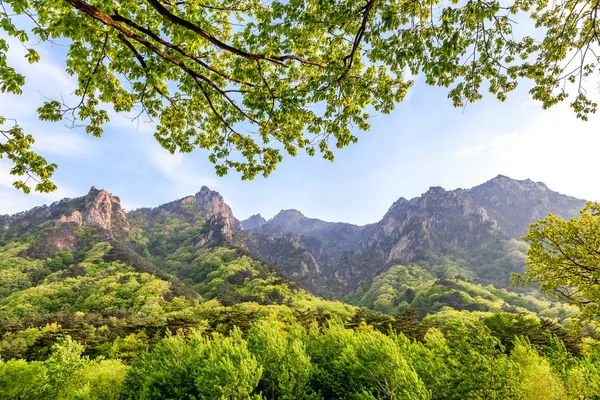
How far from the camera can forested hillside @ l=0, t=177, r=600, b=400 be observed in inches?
600

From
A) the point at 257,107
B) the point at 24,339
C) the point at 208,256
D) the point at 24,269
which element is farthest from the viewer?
the point at 208,256

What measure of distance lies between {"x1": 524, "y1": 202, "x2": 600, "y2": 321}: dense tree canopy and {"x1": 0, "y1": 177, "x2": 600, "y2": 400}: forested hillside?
371 cm

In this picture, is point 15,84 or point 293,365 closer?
point 15,84

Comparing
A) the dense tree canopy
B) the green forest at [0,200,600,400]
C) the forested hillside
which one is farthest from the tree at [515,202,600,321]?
the forested hillside

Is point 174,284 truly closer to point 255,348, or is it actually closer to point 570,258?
point 255,348

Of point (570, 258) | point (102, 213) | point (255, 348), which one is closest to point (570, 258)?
point (570, 258)

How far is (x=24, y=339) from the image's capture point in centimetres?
3888

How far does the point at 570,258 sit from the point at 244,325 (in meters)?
34.7

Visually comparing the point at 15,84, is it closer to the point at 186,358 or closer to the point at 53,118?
the point at 53,118

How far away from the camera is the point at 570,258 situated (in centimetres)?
1429

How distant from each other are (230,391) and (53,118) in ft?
47.3

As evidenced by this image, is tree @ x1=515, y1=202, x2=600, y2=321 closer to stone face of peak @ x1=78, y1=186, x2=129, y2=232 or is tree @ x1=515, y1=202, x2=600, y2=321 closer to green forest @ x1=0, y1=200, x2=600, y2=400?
green forest @ x1=0, y1=200, x2=600, y2=400

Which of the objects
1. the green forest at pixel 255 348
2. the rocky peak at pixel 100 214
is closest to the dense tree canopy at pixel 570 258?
the green forest at pixel 255 348

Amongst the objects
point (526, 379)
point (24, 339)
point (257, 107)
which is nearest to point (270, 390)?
point (526, 379)
